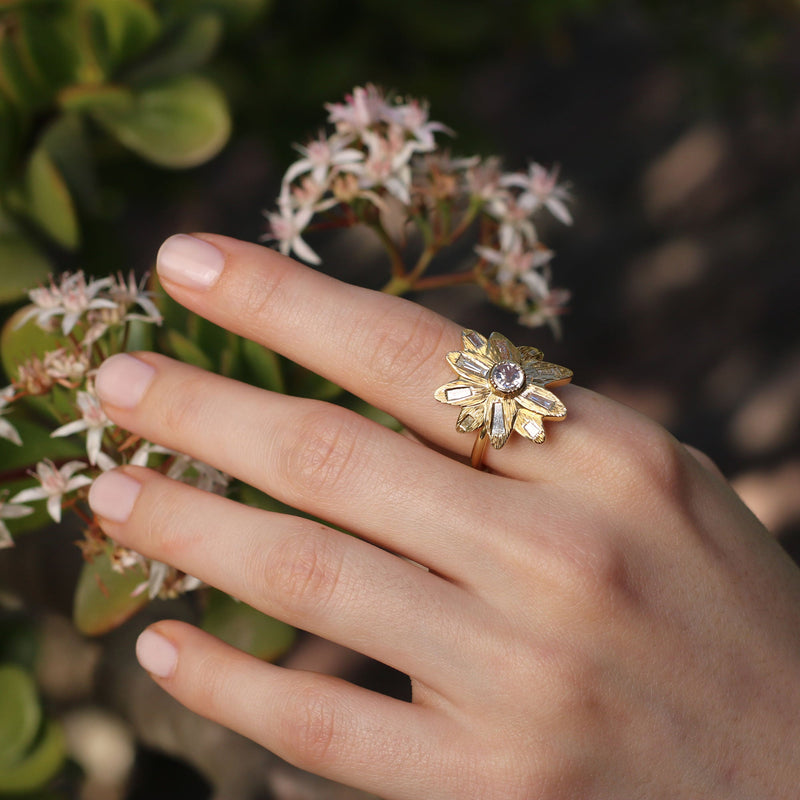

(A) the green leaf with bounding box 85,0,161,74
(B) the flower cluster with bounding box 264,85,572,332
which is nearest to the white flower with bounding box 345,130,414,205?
(B) the flower cluster with bounding box 264,85,572,332

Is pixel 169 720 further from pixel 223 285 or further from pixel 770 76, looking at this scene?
pixel 770 76

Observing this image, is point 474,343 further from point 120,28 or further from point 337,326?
point 120,28

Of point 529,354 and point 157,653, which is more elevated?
point 529,354

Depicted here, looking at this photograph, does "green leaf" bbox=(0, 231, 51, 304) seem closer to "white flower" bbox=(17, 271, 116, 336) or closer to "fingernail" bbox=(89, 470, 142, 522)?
"white flower" bbox=(17, 271, 116, 336)

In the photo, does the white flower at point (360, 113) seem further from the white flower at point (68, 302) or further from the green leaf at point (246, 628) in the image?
the green leaf at point (246, 628)

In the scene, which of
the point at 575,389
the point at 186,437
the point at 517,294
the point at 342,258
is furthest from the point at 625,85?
the point at 186,437

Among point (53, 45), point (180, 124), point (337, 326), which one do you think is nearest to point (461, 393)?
point (337, 326)

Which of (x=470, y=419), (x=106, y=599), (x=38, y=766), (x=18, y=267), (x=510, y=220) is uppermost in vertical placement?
(x=510, y=220)
